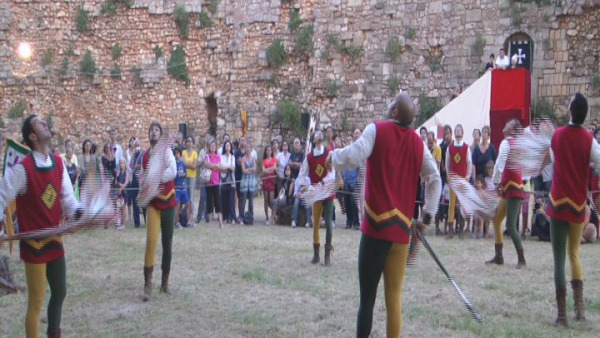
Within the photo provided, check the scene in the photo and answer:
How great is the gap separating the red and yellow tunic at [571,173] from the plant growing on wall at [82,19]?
23.3 meters

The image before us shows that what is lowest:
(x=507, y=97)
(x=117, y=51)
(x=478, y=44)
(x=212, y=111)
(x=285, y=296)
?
(x=285, y=296)

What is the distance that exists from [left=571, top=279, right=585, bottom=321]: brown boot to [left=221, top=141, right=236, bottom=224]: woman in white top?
32.8 ft

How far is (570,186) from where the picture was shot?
6715 mm

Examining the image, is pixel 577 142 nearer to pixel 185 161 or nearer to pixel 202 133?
pixel 185 161

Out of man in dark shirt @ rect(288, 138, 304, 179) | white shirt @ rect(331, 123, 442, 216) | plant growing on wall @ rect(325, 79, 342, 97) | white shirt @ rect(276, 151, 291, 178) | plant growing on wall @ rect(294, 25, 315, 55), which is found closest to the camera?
white shirt @ rect(331, 123, 442, 216)

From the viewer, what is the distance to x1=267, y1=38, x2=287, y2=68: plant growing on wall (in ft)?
79.4

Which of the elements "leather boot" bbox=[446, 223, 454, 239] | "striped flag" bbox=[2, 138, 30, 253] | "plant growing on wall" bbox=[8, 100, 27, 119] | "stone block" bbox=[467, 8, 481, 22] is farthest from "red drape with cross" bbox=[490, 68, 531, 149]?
"plant growing on wall" bbox=[8, 100, 27, 119]

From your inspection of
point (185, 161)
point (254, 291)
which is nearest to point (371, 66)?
point (185, 161)

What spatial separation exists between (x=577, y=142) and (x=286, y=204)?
32.1ft

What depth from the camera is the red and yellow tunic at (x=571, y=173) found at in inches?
263

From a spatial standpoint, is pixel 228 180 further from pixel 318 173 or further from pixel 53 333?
pixel 53 333

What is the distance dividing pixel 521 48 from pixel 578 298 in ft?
47.8

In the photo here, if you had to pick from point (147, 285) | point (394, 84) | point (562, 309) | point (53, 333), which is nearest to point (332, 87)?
point (394, 84)

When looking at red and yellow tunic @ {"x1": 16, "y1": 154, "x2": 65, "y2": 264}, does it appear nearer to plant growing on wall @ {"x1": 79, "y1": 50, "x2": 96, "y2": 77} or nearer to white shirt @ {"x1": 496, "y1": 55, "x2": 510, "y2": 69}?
white shirt @ {"x1": 496, "y1": 55, "x2": 510, "y2": 69}
